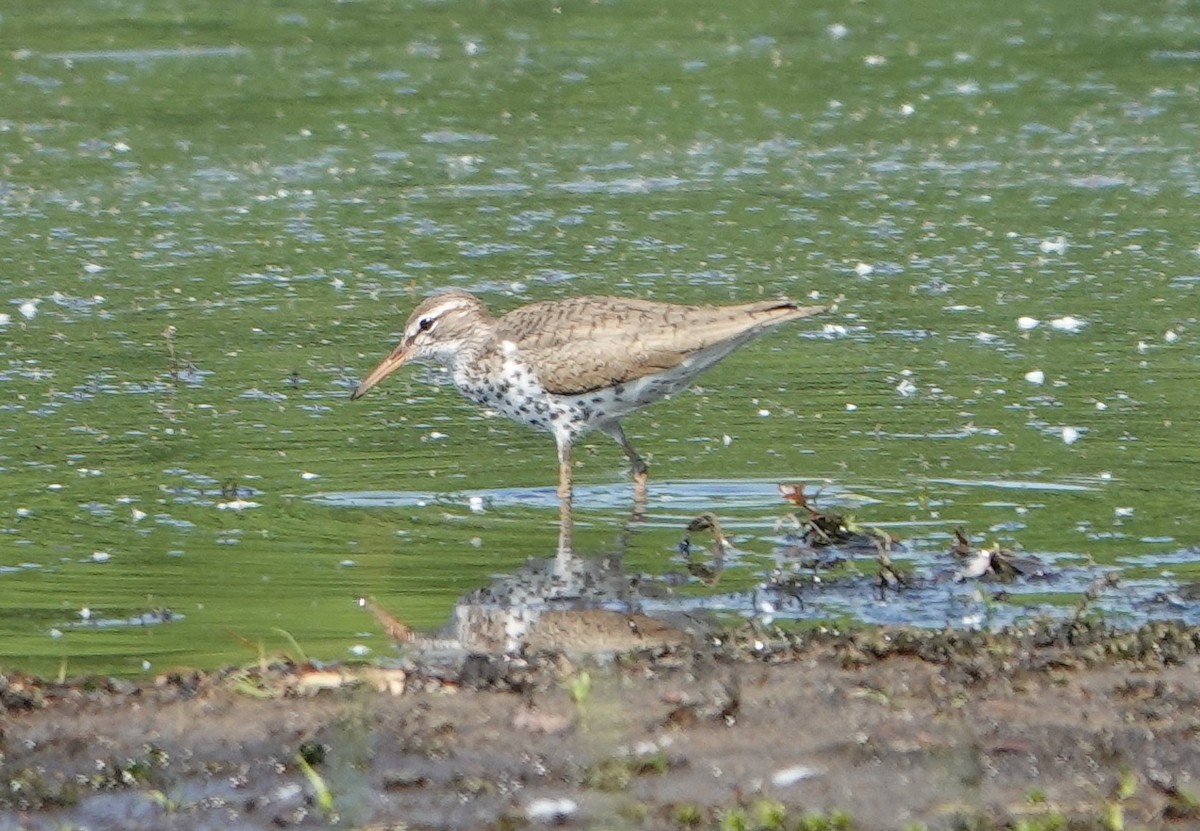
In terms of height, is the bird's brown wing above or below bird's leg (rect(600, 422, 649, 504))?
above

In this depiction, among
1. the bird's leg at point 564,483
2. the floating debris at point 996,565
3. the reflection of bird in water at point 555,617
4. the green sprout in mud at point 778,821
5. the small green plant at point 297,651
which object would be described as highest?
the green sprout in mud at point 778,821

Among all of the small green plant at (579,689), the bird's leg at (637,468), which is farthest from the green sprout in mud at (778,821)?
the bird's leg at (637,468)

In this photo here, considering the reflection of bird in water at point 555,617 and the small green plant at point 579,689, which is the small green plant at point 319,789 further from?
the reflection of bird in water at point 555,617

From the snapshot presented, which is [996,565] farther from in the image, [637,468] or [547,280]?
[547,280]

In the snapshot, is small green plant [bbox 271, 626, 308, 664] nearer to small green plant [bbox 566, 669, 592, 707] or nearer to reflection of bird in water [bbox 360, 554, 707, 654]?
reflection of bird in water [bbox 360, 554, 707, 654]

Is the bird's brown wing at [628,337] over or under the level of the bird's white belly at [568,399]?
over

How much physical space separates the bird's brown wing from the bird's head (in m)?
0.39

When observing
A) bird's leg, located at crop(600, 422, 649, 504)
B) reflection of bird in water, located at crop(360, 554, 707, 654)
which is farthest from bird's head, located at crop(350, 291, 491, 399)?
reflection of bird in water, located at crop(360, 554, 707, 654)

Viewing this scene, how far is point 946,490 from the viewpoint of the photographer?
30.0 feet

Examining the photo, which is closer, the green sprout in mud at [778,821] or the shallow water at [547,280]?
the green sprout in mud at [778,821]

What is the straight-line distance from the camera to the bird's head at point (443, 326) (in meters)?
10.1

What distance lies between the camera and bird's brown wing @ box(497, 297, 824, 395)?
9523 mm

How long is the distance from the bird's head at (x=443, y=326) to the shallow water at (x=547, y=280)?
43cm

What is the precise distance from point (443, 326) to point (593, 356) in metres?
0.94
